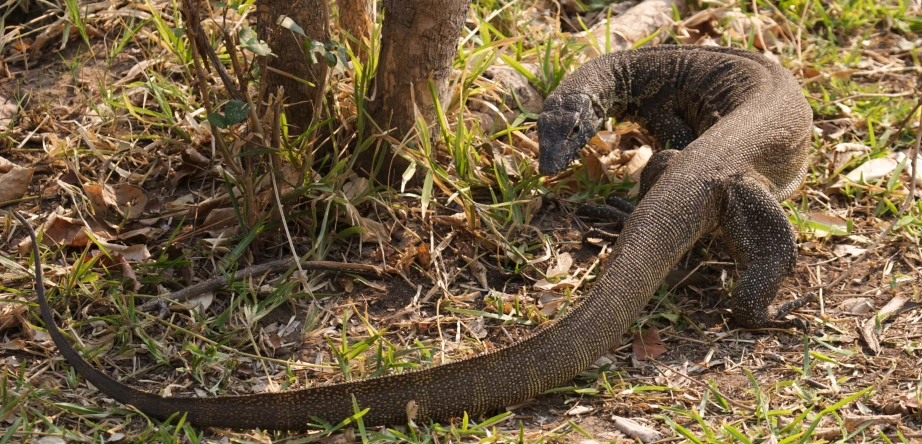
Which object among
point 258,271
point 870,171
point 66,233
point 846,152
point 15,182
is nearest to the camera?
point 258,271

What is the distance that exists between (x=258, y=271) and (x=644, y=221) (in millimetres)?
1838

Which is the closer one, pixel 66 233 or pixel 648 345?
pixel 648 345

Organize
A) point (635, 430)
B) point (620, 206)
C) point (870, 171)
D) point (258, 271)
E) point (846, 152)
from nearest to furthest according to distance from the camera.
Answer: point (635, 430) → point (258, 271) → point (620, 206) → point (870, 171) → point (846, 152)

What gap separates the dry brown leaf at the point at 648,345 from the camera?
3.95m

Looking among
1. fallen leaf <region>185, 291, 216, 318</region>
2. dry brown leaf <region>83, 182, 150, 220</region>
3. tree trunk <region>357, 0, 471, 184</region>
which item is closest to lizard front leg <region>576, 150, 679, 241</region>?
tree trunk <region>357, 0, 471, 184</region>

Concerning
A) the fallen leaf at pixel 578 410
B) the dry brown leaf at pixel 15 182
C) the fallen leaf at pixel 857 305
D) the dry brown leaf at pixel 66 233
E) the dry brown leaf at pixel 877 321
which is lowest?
the fallen leaf at pixel 857 305

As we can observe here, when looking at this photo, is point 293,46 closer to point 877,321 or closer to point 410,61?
point 410,61

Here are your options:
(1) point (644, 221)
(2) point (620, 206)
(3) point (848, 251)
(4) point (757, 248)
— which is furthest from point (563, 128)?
(3) point (848, 251)

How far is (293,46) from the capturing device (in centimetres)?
427

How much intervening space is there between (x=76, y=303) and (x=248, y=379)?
0.92 m

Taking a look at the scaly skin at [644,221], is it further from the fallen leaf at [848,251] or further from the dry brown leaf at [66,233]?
the dry brown leaf at [66,233]

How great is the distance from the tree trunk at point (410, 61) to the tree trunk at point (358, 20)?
0.30 metres

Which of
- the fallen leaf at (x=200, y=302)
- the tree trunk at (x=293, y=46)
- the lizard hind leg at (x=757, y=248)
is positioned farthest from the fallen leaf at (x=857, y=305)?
the fallen leaf at (x=200, y=302)

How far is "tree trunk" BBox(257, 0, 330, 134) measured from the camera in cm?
419
